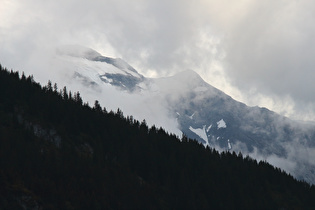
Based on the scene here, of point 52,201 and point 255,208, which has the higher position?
point 255,208

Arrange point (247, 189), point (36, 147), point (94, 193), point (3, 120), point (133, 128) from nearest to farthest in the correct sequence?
1. point (94, 193)
2. point (36, 147)
3. point (3, 120)
4. point (247, 189)
5. point (133, 128)

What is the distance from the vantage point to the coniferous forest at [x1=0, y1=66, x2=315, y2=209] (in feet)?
400

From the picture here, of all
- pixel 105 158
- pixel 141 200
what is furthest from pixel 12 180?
pixel 105 158

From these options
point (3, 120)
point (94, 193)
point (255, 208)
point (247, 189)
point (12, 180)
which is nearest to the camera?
point (12, 180)

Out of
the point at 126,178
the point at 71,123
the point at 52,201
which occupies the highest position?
the point at 71,123

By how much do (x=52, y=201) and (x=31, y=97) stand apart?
195ft

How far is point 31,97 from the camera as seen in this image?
168 meters

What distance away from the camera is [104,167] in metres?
146

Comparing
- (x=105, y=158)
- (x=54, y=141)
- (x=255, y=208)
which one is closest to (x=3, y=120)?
(x=54, y=141)

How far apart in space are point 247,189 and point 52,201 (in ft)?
247

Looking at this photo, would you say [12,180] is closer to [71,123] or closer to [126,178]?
[126,178]

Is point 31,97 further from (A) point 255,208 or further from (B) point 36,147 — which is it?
(A) point 255,208

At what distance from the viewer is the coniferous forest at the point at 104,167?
12200 centimetres

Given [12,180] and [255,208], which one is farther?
[255,208]
